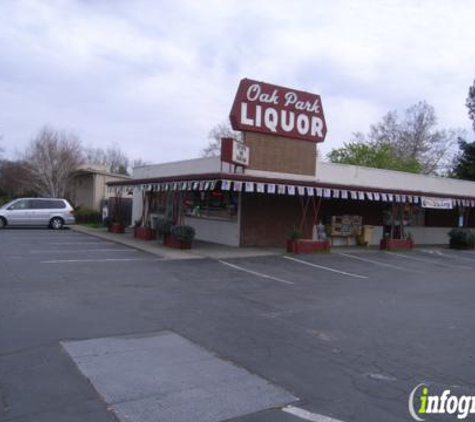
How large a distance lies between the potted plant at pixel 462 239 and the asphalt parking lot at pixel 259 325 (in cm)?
939

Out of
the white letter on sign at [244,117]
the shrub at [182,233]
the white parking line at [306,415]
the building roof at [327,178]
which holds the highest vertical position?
the white letter on sign at [244,117]

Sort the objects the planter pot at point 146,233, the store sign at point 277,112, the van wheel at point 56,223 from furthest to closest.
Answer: the van wheel at point 56,223, the planter pot at point 146,233, the store sign at point 277,112

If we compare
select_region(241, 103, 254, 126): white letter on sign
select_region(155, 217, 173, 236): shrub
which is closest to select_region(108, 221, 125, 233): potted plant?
select_region(155, 217, 173, 236): shrub

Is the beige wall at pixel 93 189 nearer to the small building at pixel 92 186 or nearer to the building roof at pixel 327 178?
the small building at pixel 92 186

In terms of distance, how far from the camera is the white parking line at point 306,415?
14.4 ft

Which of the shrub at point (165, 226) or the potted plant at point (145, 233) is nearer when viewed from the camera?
the shrub at point (165, 226)

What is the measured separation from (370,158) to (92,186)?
23.3 meters

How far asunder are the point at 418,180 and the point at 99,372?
23362 mm

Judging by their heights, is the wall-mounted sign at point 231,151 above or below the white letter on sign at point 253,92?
below

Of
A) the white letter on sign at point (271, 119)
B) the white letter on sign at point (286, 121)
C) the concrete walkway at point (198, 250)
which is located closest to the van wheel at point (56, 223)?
the concrete walkway at point (198, 250)

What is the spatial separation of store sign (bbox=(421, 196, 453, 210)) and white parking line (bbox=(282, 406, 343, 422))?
741 inches

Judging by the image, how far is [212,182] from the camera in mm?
16781

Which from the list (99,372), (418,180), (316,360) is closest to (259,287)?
(316,360)

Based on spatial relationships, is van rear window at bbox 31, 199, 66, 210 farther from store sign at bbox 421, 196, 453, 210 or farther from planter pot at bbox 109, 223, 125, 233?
store sign at bbox 421, 196, 453, 210
